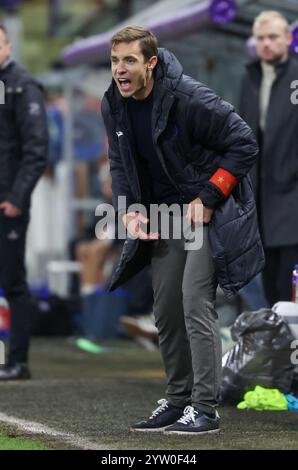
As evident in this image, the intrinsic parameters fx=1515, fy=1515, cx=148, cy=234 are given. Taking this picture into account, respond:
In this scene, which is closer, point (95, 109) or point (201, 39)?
point (201, 39)

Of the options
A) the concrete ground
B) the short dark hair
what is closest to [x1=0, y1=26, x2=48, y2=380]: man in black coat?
the concrete ground

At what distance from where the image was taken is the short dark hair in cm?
716

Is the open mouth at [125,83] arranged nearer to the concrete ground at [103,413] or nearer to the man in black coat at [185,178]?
the man in black coat at [185,178]

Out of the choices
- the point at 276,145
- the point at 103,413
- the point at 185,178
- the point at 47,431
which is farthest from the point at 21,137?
the point at 47,431

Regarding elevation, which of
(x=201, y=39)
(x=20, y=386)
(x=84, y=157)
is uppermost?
(x=201, y=39)

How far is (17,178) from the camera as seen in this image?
1002 cm

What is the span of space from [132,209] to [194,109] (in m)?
0.62

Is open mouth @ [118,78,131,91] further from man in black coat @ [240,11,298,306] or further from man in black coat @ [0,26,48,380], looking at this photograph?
man in black coat @ [0,26,48,380]

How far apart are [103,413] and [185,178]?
1582 mm

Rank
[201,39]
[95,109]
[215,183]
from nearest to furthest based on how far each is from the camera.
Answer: [215,183] < [201,39] < [95,109]

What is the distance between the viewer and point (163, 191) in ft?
24.4

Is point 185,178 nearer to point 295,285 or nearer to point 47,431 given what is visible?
point 47,431
